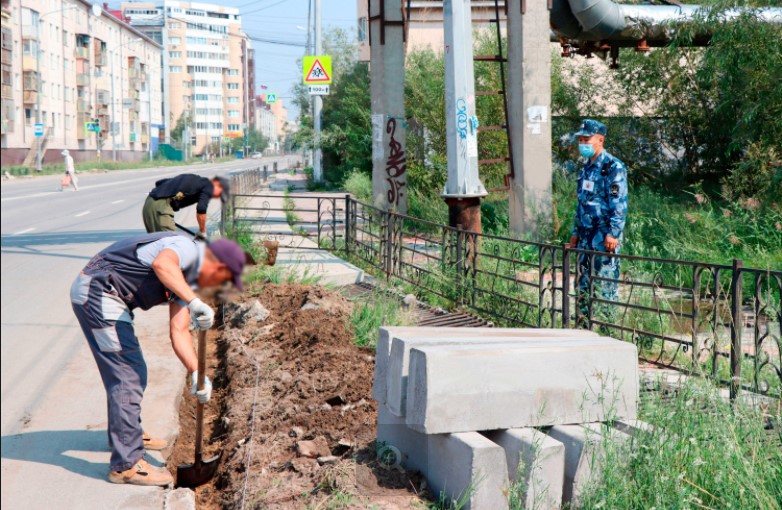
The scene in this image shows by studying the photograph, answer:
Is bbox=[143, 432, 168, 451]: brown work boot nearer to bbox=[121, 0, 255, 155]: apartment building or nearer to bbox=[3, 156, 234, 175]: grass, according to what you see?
bbox=[3, 156, 234, 175]: grass

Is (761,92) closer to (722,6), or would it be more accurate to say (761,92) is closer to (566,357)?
(722,6)

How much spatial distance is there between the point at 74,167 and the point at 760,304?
12.3 ft

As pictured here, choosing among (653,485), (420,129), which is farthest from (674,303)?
(420,129)

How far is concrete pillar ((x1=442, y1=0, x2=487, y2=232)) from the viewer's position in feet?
29.0

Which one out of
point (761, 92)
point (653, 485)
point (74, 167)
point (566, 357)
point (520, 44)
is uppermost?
point (520, 44)

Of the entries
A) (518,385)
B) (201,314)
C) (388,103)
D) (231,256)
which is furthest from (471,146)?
(231,256)

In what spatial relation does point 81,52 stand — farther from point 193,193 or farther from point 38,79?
point 193,193

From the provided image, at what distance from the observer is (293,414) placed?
5.35 meters

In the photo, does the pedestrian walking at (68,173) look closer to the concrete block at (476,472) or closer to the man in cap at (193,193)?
the man in cap at (193,193)

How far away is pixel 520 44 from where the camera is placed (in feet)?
43.2

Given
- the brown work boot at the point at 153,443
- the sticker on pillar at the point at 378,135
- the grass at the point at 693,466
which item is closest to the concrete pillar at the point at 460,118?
the brown work boot at the point at 153,443

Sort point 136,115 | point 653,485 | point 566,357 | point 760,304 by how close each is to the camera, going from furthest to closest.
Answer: point 760,304, point 566,357, point 653,485, point 136,115

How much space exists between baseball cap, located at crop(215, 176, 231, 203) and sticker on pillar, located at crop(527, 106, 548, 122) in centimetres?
1243

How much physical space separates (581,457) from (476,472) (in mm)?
491
